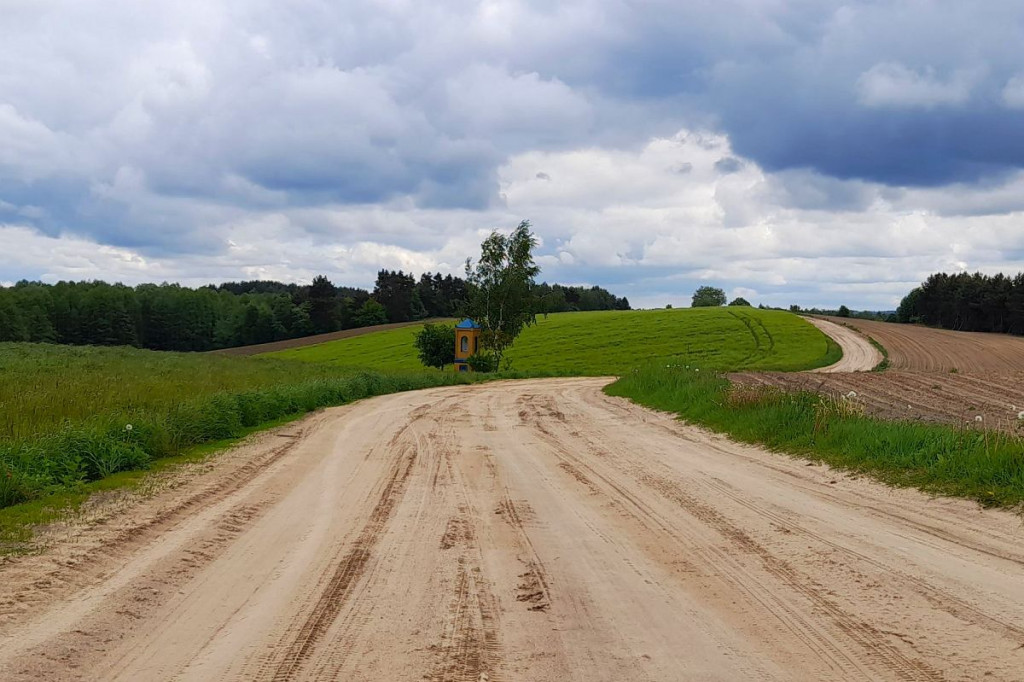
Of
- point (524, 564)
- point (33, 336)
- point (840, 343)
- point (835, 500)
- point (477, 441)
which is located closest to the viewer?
point (524, 564)

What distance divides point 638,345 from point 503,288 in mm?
14612

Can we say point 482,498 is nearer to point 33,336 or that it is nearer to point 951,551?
point 951,551

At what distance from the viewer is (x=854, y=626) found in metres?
4.69

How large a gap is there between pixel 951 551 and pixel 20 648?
22.7 feet

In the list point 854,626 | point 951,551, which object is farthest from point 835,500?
point 854,626

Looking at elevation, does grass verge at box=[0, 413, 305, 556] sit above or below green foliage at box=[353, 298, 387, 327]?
below

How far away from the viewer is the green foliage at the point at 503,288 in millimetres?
53062

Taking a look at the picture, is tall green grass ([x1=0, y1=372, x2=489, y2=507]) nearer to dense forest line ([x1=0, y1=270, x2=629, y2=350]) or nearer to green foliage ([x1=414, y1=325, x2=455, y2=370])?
green foliage ([x1=414, y1=325, x2=455, y2=370])

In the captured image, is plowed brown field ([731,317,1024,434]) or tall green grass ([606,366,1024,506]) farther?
plowed brown field ([731,317,1024,434])

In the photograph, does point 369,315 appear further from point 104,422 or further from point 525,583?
point 525,583

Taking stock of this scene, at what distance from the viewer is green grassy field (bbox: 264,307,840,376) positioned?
51.9 m

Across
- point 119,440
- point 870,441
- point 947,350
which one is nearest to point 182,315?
point 947,350

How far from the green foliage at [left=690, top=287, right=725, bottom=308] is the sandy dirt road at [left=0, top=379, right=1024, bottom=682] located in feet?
492

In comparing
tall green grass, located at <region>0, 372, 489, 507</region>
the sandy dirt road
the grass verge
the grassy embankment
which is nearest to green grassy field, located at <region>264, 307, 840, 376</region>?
the grassy embankment
